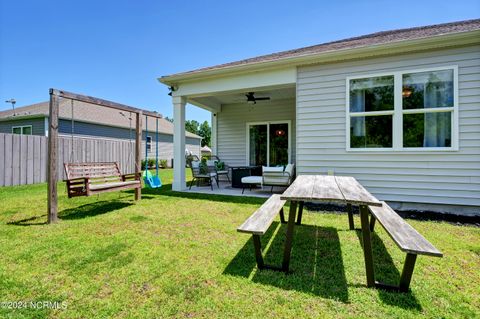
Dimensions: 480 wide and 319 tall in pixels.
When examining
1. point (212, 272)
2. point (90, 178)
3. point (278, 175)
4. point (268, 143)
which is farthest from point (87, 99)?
point (268, 143)

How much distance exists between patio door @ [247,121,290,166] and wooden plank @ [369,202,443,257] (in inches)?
248

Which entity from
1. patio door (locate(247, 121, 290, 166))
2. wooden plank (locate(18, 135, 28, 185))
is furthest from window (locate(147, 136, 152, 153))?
patio door (locate(247, 121, 290, 166))

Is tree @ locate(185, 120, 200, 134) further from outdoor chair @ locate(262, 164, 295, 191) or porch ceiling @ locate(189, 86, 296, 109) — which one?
outdoor chair @ locate(262, 164, 295, 191)

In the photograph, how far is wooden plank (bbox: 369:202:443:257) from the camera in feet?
5.35

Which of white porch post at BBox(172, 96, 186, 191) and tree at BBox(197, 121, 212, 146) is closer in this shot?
white porch post at BBox(172, 96, 186, 191)

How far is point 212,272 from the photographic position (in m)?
2.18

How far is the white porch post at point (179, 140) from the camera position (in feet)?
22.2

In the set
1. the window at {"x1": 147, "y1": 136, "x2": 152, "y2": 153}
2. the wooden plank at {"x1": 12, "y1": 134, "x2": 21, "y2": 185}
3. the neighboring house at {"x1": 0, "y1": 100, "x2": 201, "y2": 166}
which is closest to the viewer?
the wooden plank at {"x1": 12, "y1": 134, "x2": 21, "y2": 185}

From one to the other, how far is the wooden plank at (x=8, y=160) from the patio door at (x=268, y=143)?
825 centimetres

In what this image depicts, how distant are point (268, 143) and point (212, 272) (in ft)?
23.6

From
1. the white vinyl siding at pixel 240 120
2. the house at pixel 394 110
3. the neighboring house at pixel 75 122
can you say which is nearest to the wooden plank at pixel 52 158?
the house at pixel 394 110

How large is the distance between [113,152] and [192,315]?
1139cm

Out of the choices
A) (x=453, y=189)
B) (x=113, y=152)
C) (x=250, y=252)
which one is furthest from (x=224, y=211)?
(x=113, y=152)

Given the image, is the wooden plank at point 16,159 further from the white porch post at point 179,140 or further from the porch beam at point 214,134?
the porch beam at point 214,134
